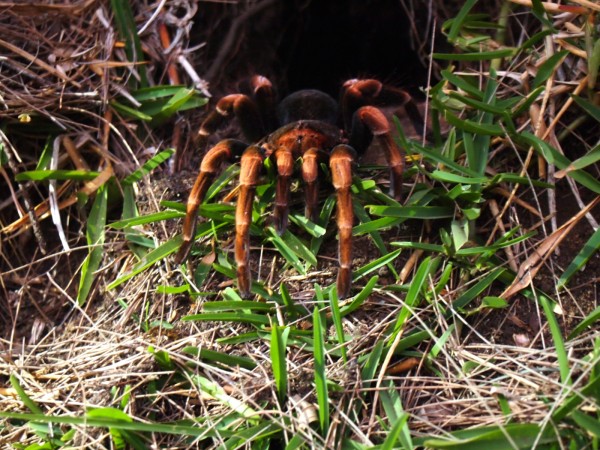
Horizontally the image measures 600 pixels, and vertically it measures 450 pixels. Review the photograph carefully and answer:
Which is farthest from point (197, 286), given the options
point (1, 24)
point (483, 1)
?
point (483, 1)

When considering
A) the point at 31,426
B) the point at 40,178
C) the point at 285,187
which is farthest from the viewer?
the point at 40,178

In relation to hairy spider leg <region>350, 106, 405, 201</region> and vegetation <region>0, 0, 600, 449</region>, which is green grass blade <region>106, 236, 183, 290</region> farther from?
hairy spider leg <region>350, 106, 405, 201</region>

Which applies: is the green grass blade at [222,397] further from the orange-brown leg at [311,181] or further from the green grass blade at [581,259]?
the green grass blade at [581,259]

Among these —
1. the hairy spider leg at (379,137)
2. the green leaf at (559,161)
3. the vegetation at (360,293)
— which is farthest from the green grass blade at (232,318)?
the green leaf at (559,161)

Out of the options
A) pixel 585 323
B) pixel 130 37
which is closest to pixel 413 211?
pixel 585 323

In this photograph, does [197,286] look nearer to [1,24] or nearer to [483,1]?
[1,24]
